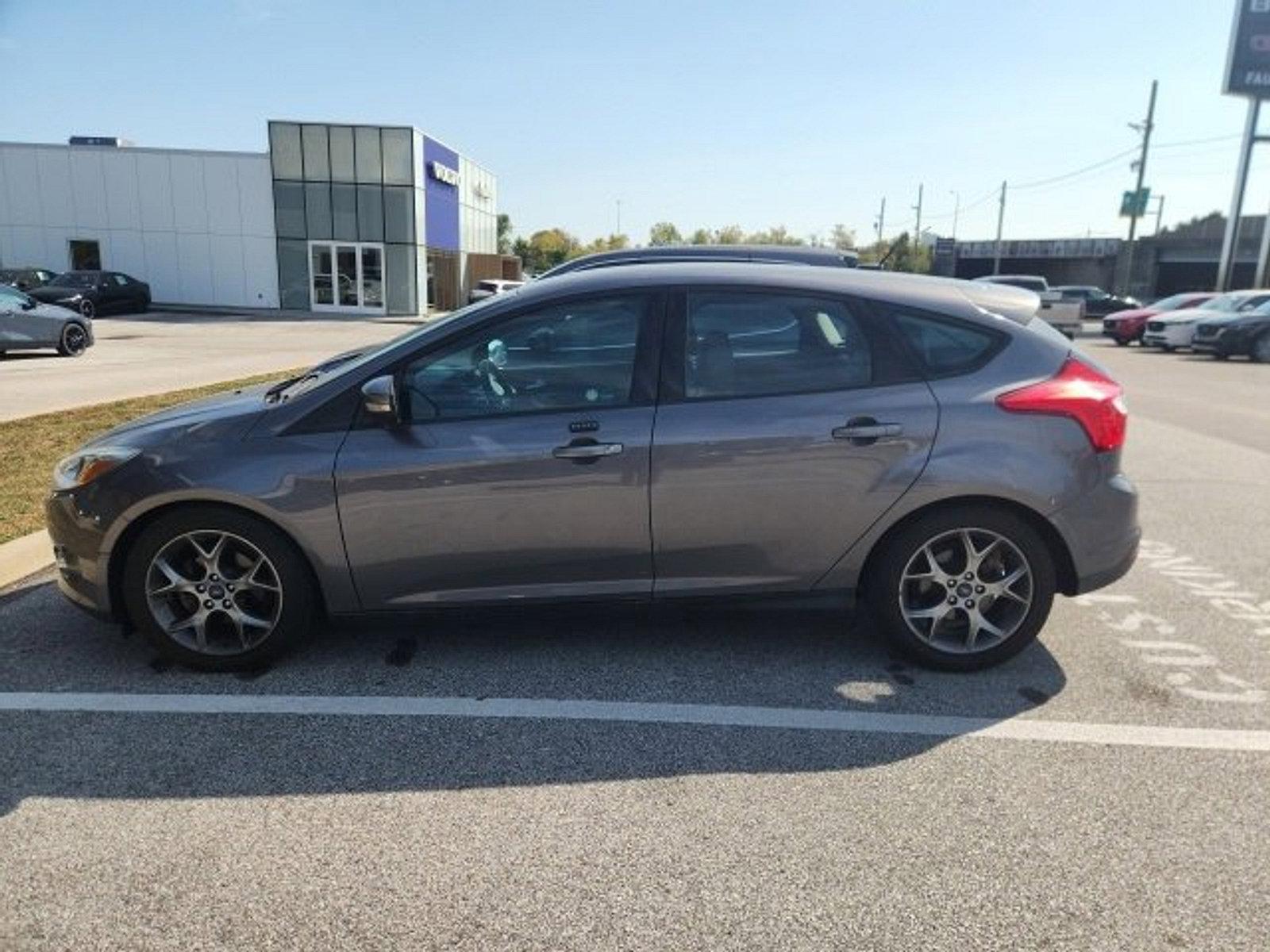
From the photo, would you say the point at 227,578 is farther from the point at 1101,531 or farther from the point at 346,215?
the point at 346,215

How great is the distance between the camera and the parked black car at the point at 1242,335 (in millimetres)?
21453

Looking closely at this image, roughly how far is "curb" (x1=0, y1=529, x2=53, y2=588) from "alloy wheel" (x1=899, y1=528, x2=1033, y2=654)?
4440 mm

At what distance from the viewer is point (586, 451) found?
349 cm

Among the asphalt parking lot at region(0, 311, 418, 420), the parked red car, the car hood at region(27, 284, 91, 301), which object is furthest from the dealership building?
the parked red car

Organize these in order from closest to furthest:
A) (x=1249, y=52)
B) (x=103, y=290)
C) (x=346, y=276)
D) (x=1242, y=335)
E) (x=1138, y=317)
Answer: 1. (x=1242, y=335)
2. (x=1138, y=317)
3. (x=103, y=290)
4. (x=346, y=276)
5. (x=1249, y=52)

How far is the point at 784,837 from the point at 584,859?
23.8 inches

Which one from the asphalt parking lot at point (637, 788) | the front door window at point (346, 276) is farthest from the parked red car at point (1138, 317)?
the asphalt parking lot at point (637, 788)

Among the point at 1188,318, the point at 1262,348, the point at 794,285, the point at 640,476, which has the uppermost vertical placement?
the point at 794,285

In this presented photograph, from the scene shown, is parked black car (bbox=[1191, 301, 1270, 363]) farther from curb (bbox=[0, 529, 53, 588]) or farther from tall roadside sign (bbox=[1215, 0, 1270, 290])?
curb (bbox=[0, 529, 53, 588])

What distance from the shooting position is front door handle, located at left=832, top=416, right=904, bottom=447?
3.58 m

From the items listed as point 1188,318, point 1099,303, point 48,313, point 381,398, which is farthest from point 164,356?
point 1099,303

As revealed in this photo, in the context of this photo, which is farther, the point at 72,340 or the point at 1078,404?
the point at 72,340

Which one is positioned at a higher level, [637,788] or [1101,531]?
[1101,531]

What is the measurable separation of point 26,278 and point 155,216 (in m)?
6.75
